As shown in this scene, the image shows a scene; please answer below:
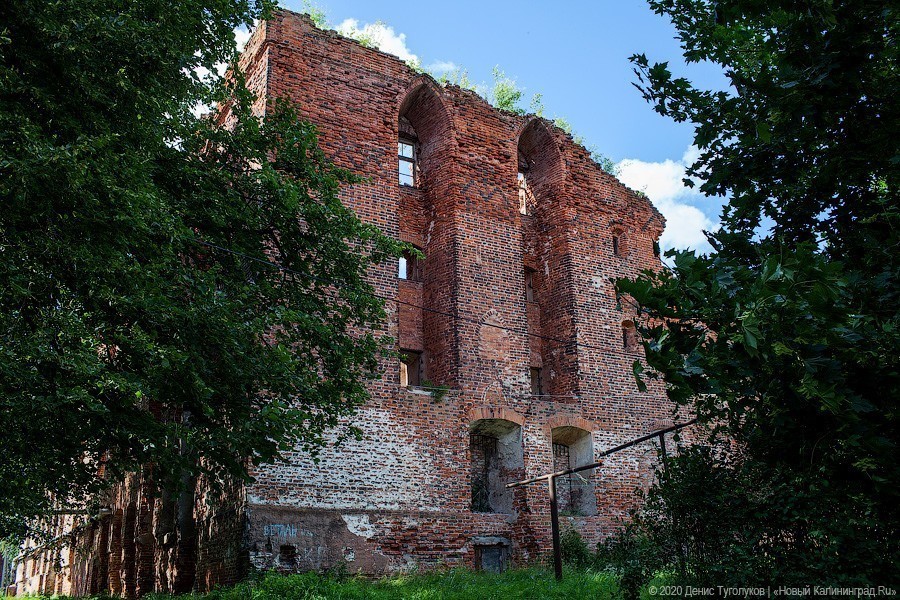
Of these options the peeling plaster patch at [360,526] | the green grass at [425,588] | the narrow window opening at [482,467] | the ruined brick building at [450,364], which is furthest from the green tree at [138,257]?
the narrow window opening at [482,467]

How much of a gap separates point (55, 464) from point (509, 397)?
8289 millimetres

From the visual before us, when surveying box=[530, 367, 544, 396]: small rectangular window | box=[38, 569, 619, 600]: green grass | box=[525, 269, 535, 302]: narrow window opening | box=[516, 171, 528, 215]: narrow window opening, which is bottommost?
box=[38, 569, 619, 600]: green grass

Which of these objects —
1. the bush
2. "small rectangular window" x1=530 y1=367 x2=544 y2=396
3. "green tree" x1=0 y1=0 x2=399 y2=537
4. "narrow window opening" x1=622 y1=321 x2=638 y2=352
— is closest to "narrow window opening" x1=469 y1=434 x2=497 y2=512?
"small rectangular window" x1=530 y1=367 x2=544 y2=396

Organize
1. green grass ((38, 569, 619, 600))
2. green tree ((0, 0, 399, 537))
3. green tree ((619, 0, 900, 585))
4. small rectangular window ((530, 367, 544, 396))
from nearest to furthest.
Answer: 1. green tree ((619, 0, 900, 585))
2. green tree ((0, 0, 399, 537))
3. green grass ((38, 569, 619, 600))
4. small rectangular window ((530, 367, 544, 396))

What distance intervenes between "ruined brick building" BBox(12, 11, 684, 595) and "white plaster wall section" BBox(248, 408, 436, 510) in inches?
1.1

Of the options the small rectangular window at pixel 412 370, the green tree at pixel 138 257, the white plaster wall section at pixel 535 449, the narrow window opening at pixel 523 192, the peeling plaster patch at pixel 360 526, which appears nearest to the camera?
the green tree at pixel 138 257

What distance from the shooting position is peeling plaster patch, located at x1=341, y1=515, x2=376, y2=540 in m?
12.3

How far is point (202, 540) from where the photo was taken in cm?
1262

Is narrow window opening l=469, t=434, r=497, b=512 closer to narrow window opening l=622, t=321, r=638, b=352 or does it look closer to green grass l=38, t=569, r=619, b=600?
green grass l=38, t=569, r=619, b=600

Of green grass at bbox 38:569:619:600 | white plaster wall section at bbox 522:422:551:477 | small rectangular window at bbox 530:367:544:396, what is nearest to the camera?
green grass at bbox 38:569:619:600

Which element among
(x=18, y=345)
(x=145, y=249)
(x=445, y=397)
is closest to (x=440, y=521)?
(x=445, y=397)

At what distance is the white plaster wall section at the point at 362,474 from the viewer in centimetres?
1191

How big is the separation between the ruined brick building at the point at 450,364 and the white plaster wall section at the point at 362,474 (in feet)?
0.09

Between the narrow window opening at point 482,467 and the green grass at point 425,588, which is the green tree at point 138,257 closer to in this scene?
the green grass at point 425,588
